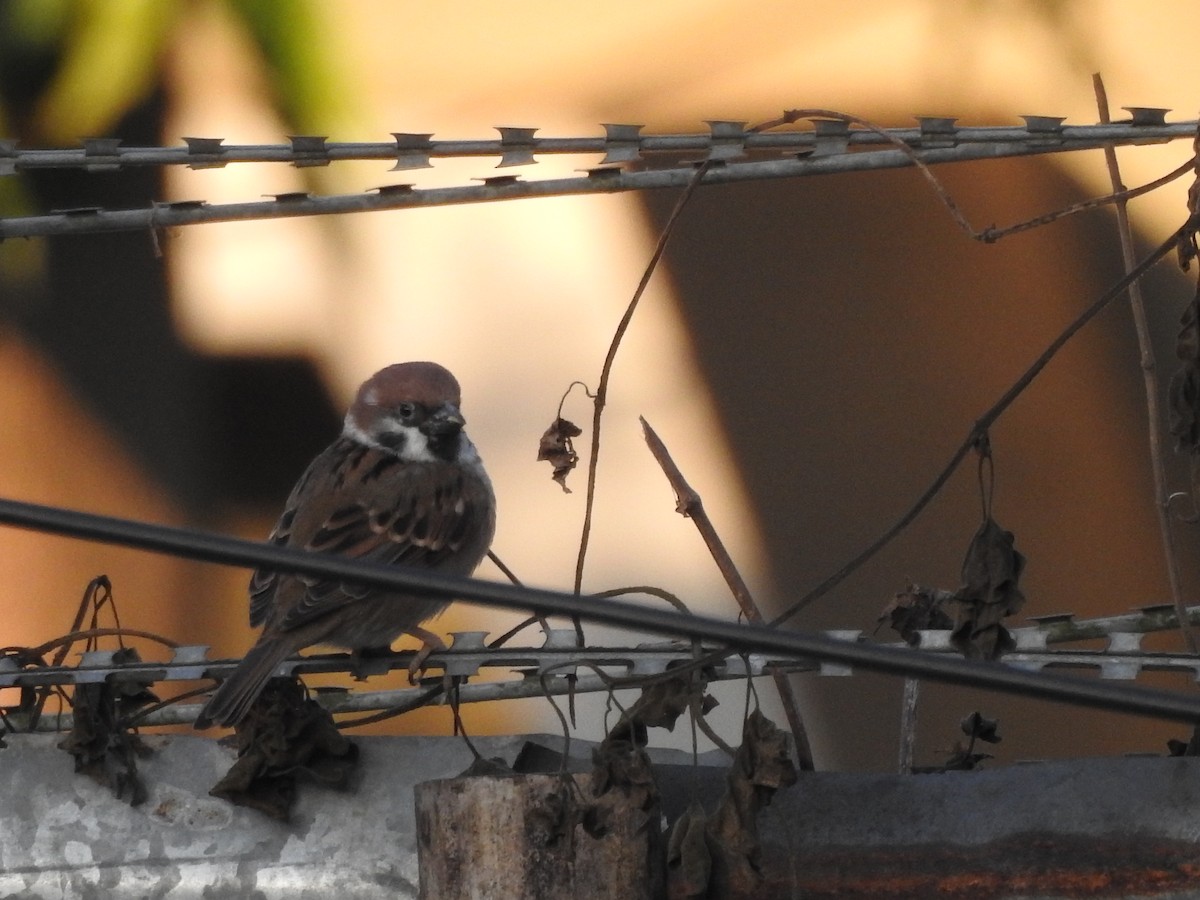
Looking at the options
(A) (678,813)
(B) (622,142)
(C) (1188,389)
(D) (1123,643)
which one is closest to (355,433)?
(B) (622,142)

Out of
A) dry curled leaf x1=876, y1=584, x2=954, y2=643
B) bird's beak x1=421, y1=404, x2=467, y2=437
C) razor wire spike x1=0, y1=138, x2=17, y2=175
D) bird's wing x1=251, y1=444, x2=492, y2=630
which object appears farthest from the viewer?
bird's beak x1=421, y1=404, x2=467, y2=437

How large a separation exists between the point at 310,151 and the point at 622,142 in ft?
2.06

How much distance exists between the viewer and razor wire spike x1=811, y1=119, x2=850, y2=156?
10.1 feet

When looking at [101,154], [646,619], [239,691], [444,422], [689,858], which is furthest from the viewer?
[444,422]

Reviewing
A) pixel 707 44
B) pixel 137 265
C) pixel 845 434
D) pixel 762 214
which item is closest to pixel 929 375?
pixel 845 434

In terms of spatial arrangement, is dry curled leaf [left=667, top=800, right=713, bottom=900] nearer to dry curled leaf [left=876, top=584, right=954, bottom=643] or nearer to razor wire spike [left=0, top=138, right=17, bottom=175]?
dry curled leaf [left=876, top=584, right=954, bottom=643]

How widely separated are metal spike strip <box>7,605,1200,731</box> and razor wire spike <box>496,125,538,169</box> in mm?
963

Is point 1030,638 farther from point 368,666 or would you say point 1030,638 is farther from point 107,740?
point 107,740

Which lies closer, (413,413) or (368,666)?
(368,666)

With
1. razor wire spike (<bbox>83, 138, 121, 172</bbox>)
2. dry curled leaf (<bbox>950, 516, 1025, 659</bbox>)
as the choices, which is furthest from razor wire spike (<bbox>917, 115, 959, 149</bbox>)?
razor wire spike (<bbox>83, 138, 121, 172</bbox>)

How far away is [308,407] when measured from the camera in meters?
5.95

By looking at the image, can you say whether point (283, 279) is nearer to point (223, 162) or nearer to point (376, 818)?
point (223, 162)

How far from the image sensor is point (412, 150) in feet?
10.5

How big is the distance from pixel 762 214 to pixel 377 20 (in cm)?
160
